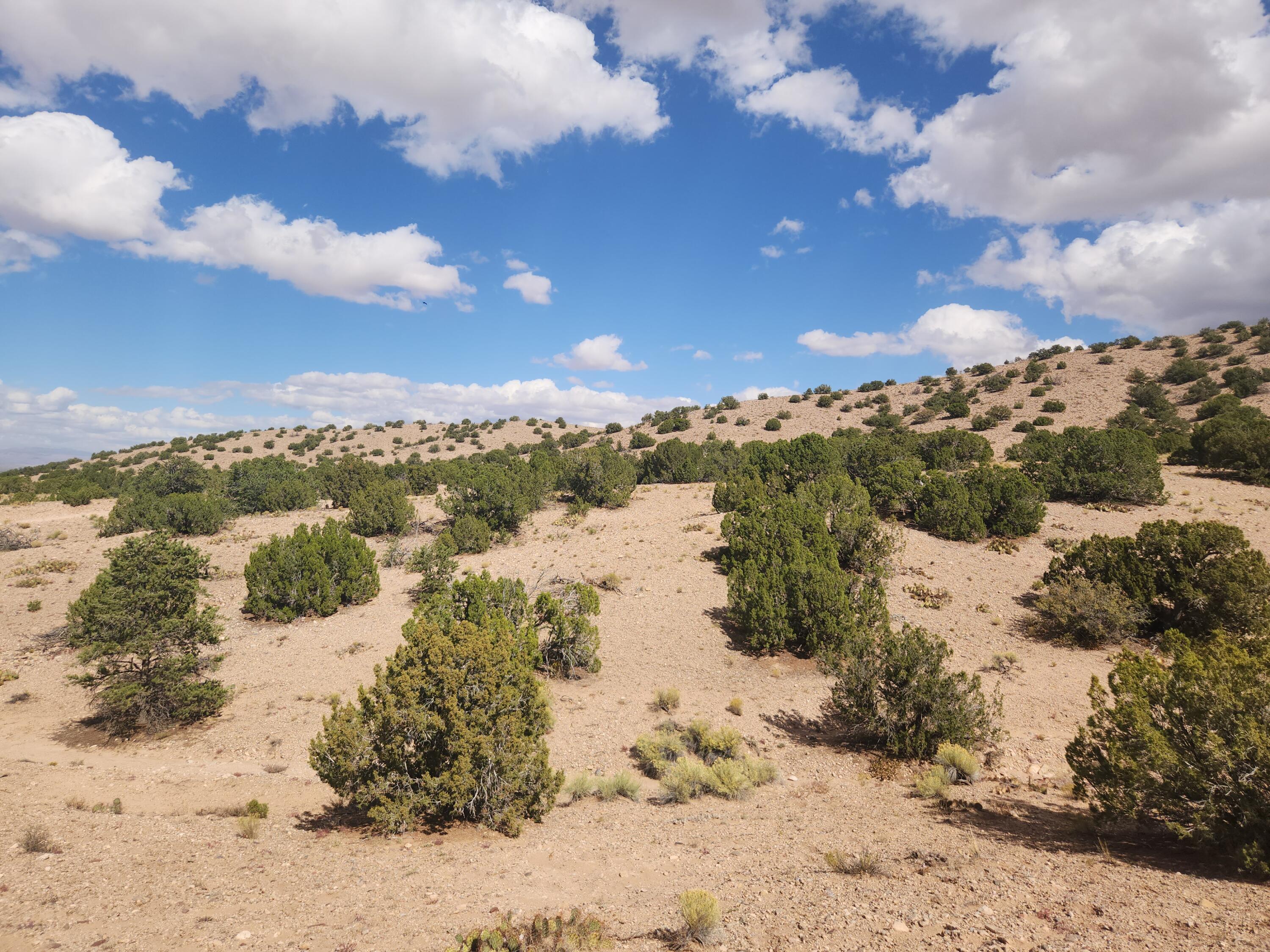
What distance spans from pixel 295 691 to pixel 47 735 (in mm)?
4005

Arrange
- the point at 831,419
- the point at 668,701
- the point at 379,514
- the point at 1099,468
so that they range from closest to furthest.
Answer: the point at 668,701
the point at 1099,468
the point at 379,514
the point at 831,419

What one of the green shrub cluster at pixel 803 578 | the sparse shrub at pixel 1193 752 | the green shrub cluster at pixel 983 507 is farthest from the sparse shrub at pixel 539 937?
the green shrub cluster at pixel 983 507

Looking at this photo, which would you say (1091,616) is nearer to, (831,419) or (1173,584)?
(1173,584)

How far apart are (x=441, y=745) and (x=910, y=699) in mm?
7380

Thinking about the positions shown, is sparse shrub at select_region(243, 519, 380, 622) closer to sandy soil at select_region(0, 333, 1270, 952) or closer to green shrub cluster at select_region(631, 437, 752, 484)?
sandy soil at select_region(0, 333, 1270, 952)

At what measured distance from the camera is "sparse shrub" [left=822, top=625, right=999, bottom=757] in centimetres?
909

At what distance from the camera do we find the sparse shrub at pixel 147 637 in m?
10.6

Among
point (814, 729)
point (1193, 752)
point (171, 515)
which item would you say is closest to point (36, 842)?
point (814, 729)

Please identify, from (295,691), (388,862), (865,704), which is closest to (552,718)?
(388,862)

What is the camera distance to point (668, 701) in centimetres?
1162

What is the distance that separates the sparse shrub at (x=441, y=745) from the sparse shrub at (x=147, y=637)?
5982 mm

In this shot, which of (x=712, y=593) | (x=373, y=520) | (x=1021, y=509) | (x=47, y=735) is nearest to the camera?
(x=47, y=735)

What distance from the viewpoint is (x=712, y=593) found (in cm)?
1681

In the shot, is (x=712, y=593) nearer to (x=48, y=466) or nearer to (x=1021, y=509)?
(x=1021, y=509)
